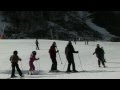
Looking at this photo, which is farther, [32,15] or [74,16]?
[74,16]

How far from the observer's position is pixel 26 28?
73188 millimetres

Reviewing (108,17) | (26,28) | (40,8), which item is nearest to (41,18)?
(26,28)

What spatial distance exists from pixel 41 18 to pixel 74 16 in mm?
9689

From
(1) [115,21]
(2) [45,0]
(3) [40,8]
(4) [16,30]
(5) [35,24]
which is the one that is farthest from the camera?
(1) [115,21]

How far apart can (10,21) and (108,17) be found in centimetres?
2454

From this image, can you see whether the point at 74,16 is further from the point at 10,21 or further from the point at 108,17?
the point at 10,21

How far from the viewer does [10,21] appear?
240 feet

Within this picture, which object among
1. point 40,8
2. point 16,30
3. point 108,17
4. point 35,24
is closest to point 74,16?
point 108,17
